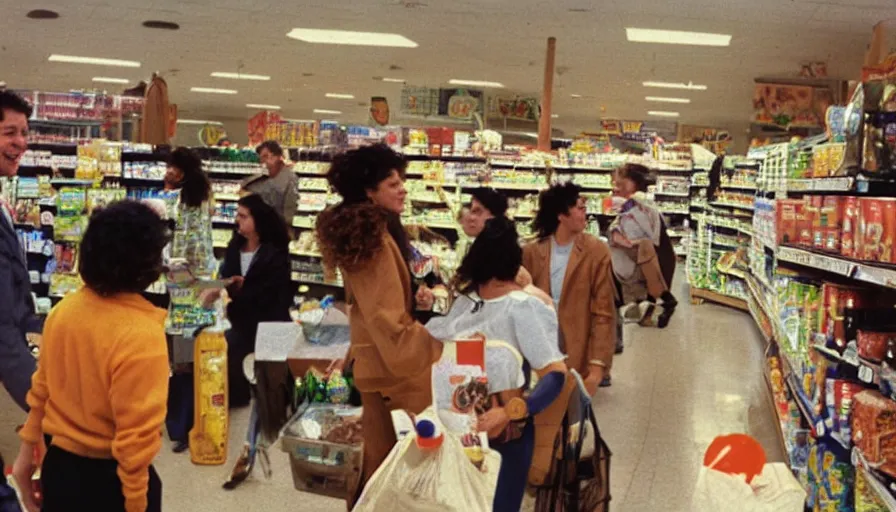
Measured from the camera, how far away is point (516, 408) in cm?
291

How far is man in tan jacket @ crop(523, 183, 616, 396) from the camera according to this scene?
15.7 ft

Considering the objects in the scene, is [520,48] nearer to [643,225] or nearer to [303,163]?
[303,163]

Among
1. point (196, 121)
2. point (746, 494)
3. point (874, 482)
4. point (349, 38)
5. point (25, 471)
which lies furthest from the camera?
point (196, 121)

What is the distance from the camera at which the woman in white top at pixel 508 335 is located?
9.72ft

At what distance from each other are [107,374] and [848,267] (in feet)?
8.28

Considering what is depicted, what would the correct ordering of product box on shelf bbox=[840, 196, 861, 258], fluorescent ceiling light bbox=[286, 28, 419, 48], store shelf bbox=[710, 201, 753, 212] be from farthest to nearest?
store shelf bbox=[710, 201, 753, 212], fluorescent ceiling light bbox=[286, 28, 419, 48], product box on shelf bbox=[840, 196, 861, 258]

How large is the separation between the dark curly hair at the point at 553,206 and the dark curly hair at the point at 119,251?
284cm

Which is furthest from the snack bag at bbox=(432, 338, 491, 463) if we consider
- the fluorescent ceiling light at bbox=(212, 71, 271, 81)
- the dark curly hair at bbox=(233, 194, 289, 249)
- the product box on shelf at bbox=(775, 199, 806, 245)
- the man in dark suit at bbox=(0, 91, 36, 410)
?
the fluorescent ceiling light at bbox=(212, 71, 271, 81)

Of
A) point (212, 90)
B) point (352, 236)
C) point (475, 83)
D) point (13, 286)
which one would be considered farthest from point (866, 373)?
point (212, 90)

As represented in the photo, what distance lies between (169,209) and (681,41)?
20.5 ft

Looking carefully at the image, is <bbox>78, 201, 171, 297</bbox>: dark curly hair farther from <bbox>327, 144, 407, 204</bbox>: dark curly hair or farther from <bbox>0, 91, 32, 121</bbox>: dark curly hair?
<bbox>0, 91, 32, 121</bbox>: dark curly hair

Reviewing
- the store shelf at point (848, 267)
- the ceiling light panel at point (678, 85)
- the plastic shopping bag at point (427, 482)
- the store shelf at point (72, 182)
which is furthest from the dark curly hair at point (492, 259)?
the ceiling light panel at point (678, 85)

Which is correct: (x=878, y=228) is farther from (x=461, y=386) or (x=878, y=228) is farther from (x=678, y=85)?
(x=678, y=85)

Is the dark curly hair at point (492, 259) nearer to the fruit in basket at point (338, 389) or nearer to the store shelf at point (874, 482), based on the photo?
the fruit in basket at point (338, 389)
